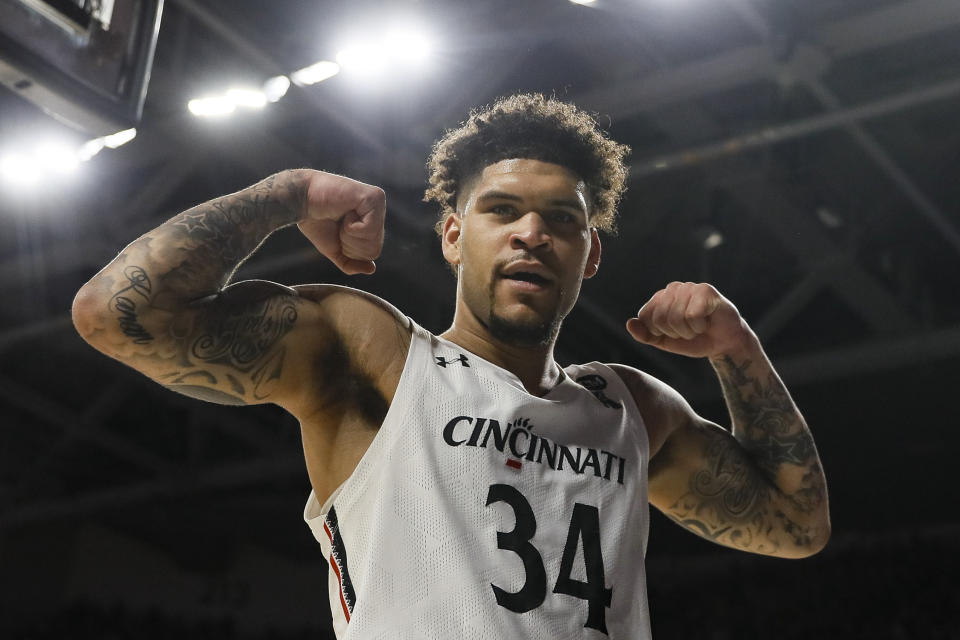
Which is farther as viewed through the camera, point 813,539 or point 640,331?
point 813,539

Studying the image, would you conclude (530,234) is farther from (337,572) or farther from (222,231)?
(337,572)

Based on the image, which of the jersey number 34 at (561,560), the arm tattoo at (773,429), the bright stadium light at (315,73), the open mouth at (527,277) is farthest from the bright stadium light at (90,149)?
the jersey number 34 at (561,560)

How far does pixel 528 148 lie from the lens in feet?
7.44

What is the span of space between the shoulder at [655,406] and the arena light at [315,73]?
326 centimetres

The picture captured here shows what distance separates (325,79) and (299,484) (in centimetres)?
618

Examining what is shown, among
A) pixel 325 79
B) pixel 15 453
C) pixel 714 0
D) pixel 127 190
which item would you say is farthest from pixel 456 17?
pixel 15 453

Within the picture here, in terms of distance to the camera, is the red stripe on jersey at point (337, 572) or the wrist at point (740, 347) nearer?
the red stripe on jersey at point (337, 572)

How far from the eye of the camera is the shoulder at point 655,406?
2.27m

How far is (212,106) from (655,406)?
3.67 m

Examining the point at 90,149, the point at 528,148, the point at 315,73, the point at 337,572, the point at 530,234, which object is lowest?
the point at 337,572

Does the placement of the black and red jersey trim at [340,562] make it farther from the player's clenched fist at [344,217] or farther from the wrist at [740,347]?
the wrist at [740,347]

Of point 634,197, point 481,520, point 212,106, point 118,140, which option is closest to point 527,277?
point 481,520

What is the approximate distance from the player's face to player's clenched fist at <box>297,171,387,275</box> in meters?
0.27

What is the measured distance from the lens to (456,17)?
15.9 feet
